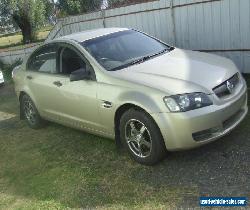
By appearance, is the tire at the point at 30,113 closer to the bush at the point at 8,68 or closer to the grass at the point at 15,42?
the bush at the point at 8,68

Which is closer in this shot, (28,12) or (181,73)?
(181,73)

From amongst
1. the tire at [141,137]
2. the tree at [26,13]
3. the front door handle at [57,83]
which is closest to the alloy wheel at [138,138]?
the tire at [141,137]

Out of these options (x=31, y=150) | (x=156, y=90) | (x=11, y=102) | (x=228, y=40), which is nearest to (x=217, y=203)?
(x=156, y=90)

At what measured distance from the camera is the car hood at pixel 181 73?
16.7 feet

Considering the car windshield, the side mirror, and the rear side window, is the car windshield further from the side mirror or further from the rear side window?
the rear side window

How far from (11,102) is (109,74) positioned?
20.4ft

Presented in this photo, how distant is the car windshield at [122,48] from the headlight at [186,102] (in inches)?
46.5

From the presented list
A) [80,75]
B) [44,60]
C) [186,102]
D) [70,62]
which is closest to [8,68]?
[44,60]

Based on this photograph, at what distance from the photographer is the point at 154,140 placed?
202 inches

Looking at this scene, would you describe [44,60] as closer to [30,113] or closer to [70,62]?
[70,62]

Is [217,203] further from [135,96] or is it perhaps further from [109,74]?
[109,74]

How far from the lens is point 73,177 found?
5543 millimetres

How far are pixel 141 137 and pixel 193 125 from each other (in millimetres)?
756

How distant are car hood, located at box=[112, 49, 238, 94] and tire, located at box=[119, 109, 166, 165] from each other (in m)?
0.42
